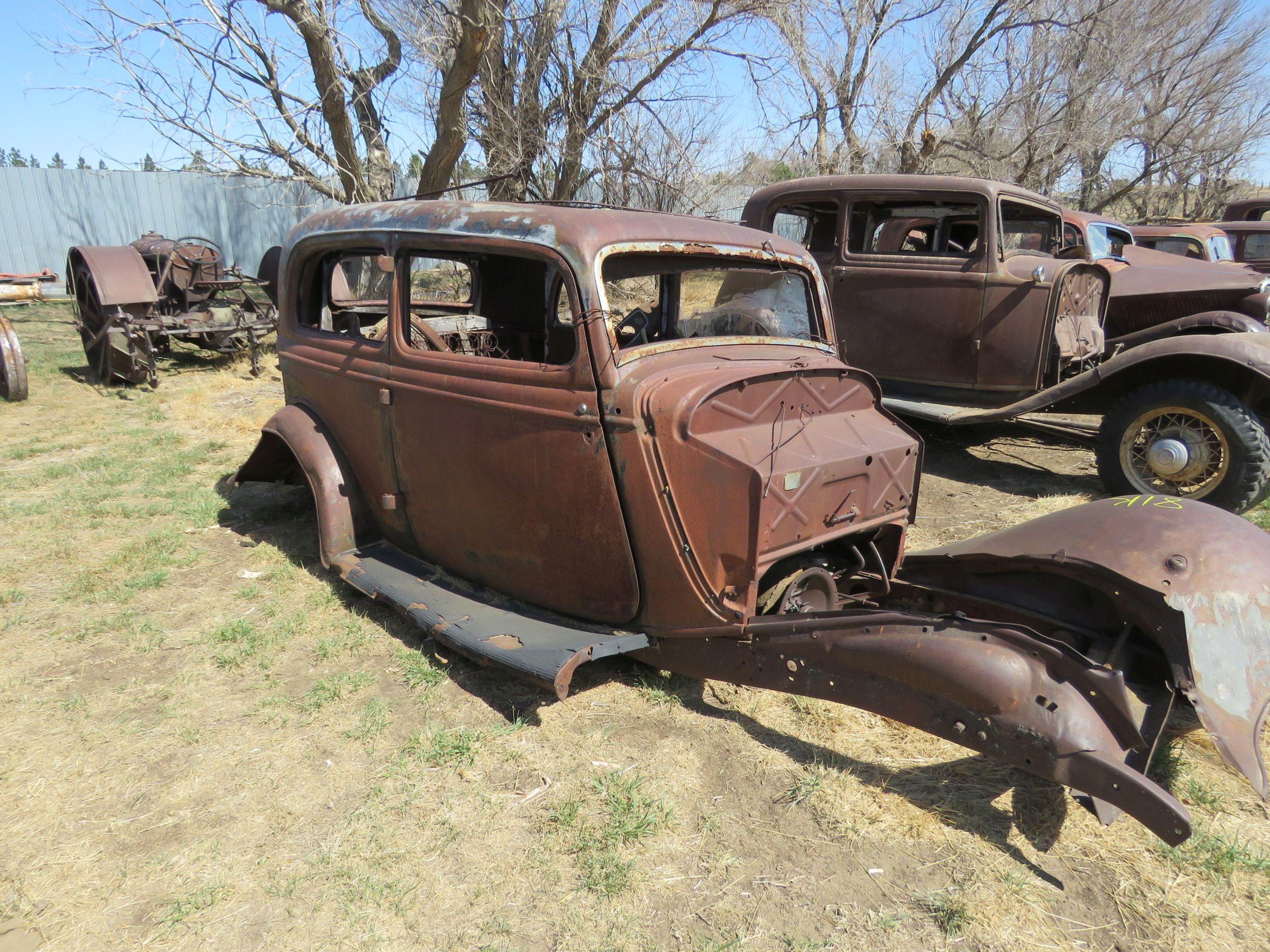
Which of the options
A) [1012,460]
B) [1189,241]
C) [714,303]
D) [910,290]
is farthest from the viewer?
[1189,241]

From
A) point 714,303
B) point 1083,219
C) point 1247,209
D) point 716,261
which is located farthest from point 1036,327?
point 1247,209

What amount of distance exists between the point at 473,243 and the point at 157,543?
288 centimetres

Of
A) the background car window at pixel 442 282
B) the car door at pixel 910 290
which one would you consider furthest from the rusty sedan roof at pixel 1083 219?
the background car window at pixel 442 282

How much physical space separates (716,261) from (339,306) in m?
2.66

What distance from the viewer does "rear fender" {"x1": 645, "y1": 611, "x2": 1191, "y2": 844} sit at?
218 cm

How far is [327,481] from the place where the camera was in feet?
13.2

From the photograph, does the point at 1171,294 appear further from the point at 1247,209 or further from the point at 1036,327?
the point at 1247,209

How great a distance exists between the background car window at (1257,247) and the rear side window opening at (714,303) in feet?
32.4

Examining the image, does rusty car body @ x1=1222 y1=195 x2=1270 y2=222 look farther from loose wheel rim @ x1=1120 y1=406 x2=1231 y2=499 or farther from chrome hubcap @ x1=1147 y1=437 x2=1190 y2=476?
chrome hubcap @ x1=1147 y1=437 x2=1190 y2=476

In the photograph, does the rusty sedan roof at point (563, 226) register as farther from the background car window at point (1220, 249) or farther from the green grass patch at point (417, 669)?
the background car window at point (1220, 249)

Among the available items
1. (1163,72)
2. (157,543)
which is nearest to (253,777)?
(157,543)

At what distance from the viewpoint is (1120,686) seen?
7.32 ft

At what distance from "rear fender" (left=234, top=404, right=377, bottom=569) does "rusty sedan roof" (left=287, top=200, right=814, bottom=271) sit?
104cm

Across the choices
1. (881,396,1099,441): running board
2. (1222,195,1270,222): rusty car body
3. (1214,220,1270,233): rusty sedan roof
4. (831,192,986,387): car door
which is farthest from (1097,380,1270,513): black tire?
(1222,195,1270,222): rusty car body
